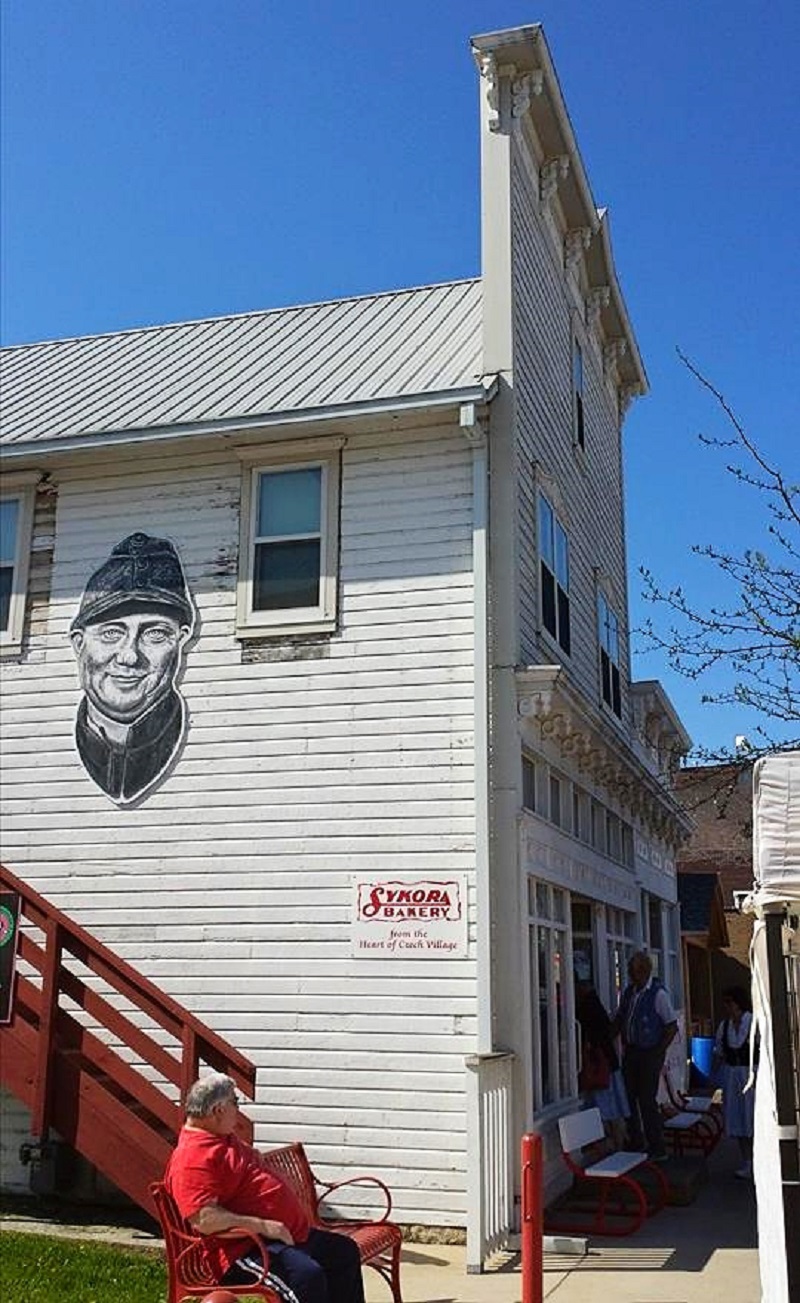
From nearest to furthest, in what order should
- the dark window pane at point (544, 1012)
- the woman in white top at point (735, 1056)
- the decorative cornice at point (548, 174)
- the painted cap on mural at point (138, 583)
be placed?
the dark window pane at point (544, 1012) → the painted cap on mural at point (138, 583) → the woman in white top at point (735, 1056) → the decorative cornice at point (548, 174)

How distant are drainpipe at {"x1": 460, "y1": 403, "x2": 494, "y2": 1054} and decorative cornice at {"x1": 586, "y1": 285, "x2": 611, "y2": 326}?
7052 mm

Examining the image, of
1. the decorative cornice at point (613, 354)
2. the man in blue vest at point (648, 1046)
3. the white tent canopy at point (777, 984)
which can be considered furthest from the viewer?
the decorative cornice at point (613, 354)

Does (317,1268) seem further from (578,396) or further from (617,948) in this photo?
(578,396)

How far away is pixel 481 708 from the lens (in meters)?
10.6

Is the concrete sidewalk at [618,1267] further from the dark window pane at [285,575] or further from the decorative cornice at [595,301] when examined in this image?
the decorative cornice at [595,301]

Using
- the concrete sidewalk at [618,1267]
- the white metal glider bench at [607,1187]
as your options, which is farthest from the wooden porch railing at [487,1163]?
the white metal glider bench at [607,1187]

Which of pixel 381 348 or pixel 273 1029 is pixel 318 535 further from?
pixel 273 1029

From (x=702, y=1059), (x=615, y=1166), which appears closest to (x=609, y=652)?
(x=615, y=1166)

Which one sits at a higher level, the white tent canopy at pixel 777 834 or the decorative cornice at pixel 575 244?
the decorative cornice at pixel 575 244

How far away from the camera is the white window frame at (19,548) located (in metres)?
12.4

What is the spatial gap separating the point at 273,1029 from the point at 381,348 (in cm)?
689

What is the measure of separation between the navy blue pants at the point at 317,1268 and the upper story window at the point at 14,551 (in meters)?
7.52

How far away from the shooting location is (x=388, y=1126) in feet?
33.3

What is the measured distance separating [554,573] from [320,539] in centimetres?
303
